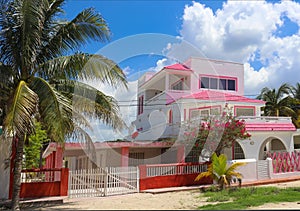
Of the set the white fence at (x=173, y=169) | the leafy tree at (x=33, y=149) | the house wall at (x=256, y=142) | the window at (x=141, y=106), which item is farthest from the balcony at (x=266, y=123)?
the leafy tree at (x=33, y=149)

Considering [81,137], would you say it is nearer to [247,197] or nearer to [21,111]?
[21,111]

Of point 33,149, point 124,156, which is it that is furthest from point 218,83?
point 33,149

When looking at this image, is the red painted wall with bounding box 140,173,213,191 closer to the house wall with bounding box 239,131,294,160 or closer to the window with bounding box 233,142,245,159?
the house wall with bounding box 239,131,294,160

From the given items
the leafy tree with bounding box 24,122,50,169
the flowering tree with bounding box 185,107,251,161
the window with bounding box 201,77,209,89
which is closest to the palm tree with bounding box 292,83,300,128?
the window with bounding box 201,77,209,89

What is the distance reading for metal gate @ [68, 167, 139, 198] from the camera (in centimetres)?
1323

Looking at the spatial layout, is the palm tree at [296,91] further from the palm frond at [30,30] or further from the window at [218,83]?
the palm frond at [30,30]

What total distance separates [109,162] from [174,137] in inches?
177

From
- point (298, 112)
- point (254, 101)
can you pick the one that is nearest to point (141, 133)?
point (254, 101)

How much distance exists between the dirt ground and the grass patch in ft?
1.49

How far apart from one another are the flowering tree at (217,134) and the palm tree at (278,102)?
2152 cm

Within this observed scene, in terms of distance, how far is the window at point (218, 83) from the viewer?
961 inches

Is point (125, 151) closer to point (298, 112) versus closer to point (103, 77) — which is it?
point (103, 77)

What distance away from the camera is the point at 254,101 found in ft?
75.3

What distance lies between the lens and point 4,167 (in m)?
12.4
